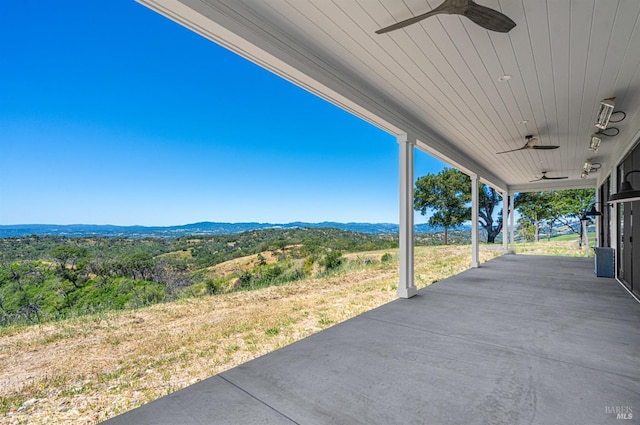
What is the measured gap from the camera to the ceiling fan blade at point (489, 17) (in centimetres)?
179

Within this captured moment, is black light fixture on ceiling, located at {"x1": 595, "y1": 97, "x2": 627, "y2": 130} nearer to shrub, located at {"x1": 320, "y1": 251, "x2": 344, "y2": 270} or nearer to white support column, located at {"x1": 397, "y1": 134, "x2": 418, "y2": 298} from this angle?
white support column, located at {"x1": 397, "y1": 134, "x2": 418, "y2": 298}

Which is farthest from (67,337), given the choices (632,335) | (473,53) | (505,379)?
(632,335)

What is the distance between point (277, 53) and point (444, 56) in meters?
1.49

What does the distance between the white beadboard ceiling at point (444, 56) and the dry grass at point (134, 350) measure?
98.0 inches

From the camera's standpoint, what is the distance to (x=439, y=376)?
2.20m

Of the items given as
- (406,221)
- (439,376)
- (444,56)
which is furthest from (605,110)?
(439,376)

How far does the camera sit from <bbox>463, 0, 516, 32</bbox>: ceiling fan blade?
179 cm

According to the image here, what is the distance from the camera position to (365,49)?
2.70m

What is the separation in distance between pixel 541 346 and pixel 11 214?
4.28 m

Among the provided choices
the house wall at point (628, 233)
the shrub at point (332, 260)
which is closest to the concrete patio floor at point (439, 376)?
the house wall at point (628, 233)

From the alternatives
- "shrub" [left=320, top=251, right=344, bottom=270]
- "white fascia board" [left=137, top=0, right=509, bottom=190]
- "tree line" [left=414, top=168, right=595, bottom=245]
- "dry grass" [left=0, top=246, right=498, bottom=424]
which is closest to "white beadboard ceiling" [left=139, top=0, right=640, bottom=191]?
"white fascia board" [left=137, top=0, right=509, bottom=190]

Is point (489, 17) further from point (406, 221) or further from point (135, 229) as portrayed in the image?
point (135, 229)

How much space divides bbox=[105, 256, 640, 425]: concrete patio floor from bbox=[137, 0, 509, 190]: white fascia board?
233 cm

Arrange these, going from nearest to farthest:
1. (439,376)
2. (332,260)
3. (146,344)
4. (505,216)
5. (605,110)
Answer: (439,376) → (146,344) → (605,110) → (332,260) → (505,216)
